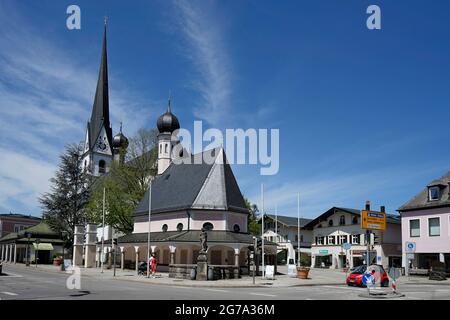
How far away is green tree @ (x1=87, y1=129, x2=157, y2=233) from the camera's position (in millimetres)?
57531

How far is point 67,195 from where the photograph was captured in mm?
55219

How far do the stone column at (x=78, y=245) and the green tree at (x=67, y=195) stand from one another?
836 mm

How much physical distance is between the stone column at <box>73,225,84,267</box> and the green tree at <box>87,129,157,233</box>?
6.40 ft

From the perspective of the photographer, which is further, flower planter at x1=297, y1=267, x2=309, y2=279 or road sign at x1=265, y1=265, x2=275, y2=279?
flower planter at x1=297, y1=267, x2=309, y2=279

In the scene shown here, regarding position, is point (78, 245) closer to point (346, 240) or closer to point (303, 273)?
point (303, 273)

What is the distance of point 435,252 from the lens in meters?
47.8

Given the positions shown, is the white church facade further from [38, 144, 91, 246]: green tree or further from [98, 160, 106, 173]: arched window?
[98, 160, 106, 173]: arched window

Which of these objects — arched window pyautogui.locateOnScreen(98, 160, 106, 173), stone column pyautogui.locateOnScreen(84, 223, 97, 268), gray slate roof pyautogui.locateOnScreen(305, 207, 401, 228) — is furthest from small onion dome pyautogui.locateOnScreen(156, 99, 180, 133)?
arched window pyautogui.locateOnScreen(98, 160, 106, 173)

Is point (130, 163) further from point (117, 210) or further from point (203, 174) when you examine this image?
point (203, 174)

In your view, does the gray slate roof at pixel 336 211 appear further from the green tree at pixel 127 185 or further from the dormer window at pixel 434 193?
the green tree at pixel 127 185

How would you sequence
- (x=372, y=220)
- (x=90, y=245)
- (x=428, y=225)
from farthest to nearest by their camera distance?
(x=90, y=245)
(x=372, y=220)
(x=428, y=225)

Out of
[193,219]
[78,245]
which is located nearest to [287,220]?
[78,245]

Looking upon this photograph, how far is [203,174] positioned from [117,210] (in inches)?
561

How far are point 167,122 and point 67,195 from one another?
16907 millimetres
